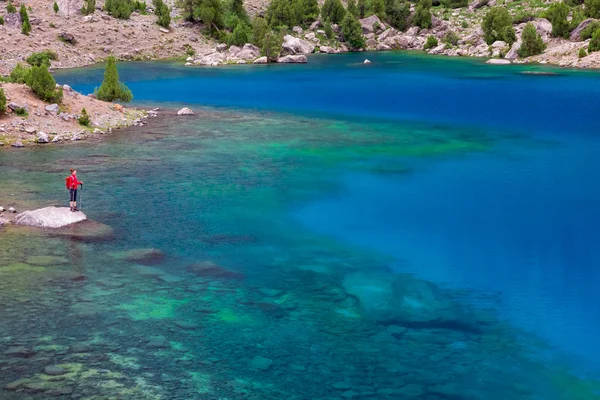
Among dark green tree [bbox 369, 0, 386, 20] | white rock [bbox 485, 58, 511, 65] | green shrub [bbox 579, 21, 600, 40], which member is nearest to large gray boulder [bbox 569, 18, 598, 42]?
green shrub [bbox 579, 21, 600, 40]

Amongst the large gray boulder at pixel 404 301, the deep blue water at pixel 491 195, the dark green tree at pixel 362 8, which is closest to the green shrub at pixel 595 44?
the deep blue water at pixel 491 195

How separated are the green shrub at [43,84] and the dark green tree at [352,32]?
103 metres

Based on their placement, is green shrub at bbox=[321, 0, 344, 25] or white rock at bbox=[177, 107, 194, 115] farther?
green shrub at bbox=[321, 0, 344, 25]

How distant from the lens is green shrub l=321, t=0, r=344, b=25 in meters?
155

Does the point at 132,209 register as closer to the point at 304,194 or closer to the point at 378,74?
the point at 304,194

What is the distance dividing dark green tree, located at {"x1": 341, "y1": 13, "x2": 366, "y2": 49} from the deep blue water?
63260mm

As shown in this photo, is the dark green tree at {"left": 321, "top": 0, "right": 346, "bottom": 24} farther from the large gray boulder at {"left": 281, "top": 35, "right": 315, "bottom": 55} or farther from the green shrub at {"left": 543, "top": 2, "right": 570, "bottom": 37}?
the green shrub at {"left": 543, "top": 2, "right": 570, "bottom": 37}

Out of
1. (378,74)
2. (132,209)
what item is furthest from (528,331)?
(378,74)

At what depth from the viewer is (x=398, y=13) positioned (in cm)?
16538

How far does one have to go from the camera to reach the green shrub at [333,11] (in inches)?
6089

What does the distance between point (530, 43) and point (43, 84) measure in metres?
91.9

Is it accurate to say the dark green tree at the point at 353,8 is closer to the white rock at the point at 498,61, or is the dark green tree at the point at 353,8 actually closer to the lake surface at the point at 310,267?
the white rock at the point at 498,61

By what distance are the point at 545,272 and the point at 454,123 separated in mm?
36175

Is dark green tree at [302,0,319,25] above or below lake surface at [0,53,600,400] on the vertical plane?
above
